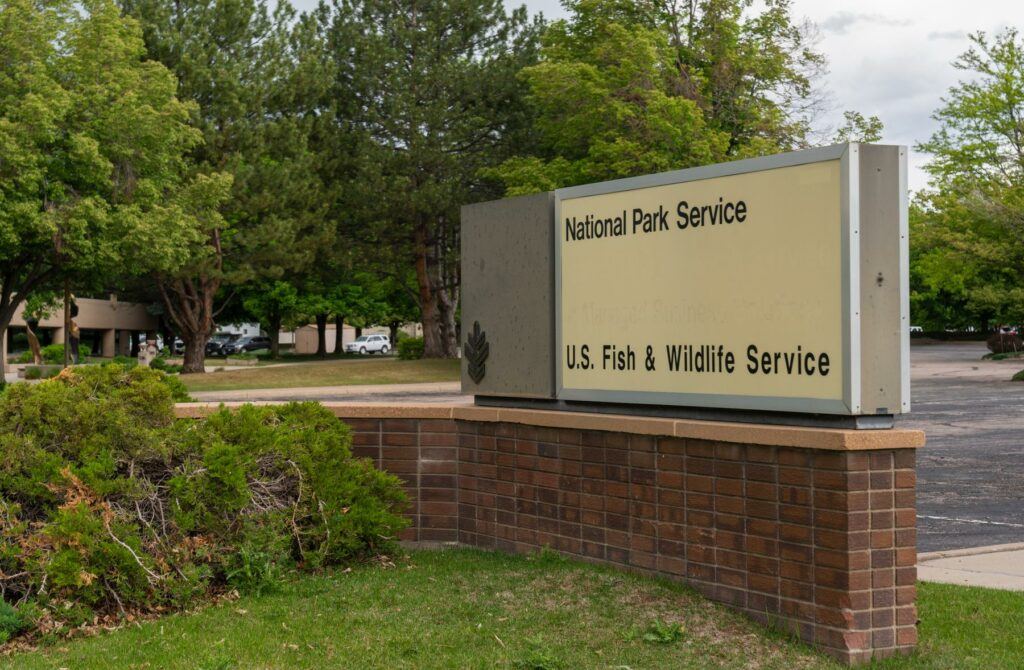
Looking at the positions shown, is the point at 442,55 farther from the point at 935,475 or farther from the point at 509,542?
the point at 509,542

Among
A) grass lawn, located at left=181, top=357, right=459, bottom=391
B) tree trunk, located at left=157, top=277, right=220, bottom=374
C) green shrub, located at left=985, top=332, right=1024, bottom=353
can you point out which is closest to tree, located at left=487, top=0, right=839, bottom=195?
grass lawn, located at left=181, top=357, right=459, bottom=391

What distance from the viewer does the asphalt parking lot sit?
1028cm

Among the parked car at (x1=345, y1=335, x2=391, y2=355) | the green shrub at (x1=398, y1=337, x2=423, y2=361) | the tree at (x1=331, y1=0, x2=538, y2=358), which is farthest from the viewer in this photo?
the parked car at (x1=345, y1=335, x2=391, y2=355)

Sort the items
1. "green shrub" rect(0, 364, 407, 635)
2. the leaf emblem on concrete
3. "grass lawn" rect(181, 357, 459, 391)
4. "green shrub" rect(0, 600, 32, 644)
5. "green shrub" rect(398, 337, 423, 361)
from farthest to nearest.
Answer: "green shrub" rect(398, 337, 423, 361) → "grass lawn" rect(181, 357, 459, 391) → the leaf emblem on concrete → "green shrub" rect(0, 364, 407, 635) → "green shrub" rect(0, 600, 32, 644)

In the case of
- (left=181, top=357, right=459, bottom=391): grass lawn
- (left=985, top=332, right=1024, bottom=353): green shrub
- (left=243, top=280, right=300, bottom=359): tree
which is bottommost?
(left=181, top=357, right=459, bottom=391): grass lawn

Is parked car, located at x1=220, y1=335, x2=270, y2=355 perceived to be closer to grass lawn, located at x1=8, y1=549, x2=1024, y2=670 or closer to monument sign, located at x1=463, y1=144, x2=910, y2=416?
monument sign, located at x1=463, y1=144, x2=910, y2=416

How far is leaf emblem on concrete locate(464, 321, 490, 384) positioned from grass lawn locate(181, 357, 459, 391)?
82.1ft

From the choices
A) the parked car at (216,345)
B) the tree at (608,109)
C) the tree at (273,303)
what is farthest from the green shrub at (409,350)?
the parked car at (216,345)

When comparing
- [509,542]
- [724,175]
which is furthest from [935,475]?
[724,175]

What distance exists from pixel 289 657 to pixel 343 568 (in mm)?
2032

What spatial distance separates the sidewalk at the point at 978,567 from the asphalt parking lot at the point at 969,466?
0.42 meters

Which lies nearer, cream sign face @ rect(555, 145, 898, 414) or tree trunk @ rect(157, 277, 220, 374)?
cream sign face @ rect(555, 145, 898, 414)

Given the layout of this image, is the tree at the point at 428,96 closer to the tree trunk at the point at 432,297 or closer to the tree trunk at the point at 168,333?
the tree trunk at the point at 432,297

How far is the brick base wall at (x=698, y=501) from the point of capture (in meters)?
5.83
